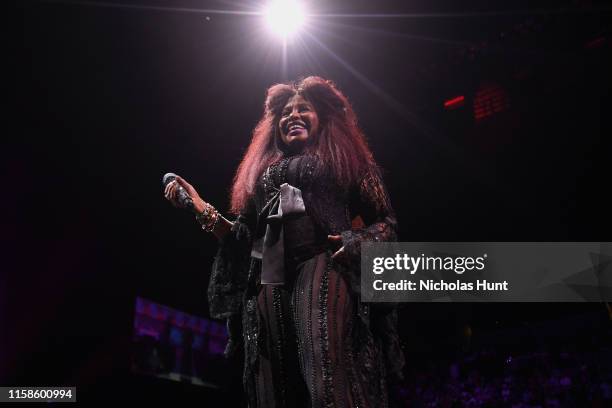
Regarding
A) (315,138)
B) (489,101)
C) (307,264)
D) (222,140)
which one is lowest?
(307,264)

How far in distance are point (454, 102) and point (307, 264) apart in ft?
14.5

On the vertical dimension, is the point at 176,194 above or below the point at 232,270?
above

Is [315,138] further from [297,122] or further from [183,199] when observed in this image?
[183,199]

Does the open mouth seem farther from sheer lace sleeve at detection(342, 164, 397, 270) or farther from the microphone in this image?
the microphone

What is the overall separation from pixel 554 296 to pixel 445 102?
230cm

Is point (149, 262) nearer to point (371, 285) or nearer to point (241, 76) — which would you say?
point (241, 76)

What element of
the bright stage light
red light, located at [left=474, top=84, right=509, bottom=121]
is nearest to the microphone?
the bright stage light

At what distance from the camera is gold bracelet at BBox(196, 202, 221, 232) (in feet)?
5.99

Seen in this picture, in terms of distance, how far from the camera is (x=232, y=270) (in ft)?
5.99

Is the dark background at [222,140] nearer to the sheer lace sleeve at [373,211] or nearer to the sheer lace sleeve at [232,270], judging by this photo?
the sheer lace sleeve at [232,270]

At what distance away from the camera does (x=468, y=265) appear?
4.03 m

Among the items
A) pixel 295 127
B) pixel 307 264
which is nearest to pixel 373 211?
pixel 307 264

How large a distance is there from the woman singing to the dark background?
2169 mm

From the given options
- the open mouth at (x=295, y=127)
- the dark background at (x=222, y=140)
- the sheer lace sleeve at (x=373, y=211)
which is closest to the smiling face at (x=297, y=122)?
the open mouth at (x=295, y=127)
